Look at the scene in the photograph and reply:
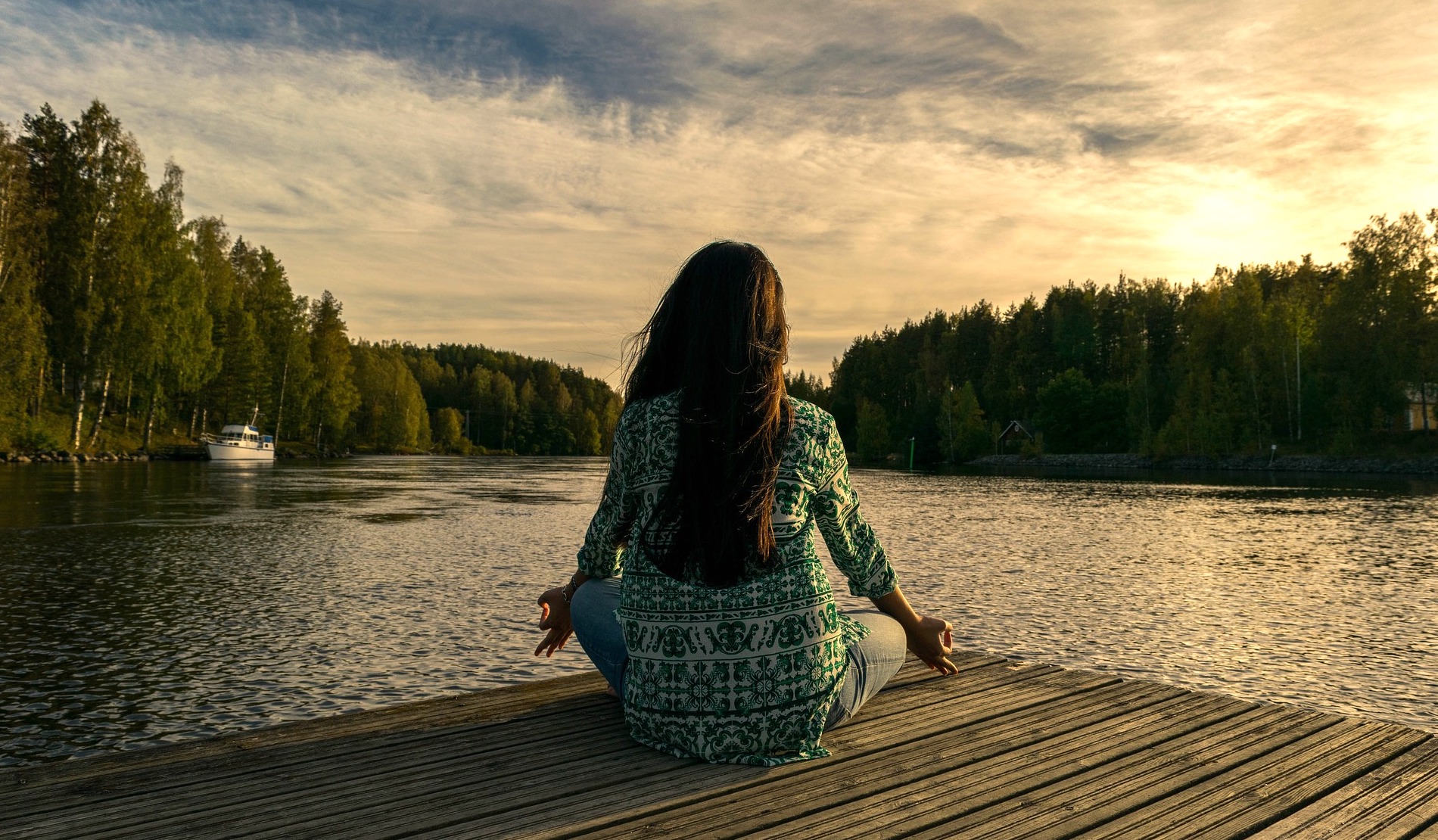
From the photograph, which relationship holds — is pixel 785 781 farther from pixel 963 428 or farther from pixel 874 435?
pixel 874 435

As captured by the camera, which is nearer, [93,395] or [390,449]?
[93,395]

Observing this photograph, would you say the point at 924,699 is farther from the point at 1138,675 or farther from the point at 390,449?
the point at 390,449

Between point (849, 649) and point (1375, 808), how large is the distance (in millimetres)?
1759

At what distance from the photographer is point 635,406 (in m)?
3.17

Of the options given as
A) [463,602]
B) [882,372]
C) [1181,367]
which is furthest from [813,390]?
[463,602]

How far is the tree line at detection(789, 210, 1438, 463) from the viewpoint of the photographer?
5672cm

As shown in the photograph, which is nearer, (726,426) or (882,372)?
(726,426)

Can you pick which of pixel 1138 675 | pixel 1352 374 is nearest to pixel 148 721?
pixel 1138 675

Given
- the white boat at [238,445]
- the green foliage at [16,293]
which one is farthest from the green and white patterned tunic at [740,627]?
the white boat at [238,445]

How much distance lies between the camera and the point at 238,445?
5356 cm

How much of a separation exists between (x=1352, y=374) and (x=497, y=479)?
2088 inches

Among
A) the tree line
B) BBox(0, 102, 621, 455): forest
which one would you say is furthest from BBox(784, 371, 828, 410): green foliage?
BBox(0, 102, 621, 455): forest

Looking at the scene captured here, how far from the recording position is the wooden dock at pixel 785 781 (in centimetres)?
273

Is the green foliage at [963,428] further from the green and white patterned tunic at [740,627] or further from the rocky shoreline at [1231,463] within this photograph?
the green and white patterned tunic at [740,627]
